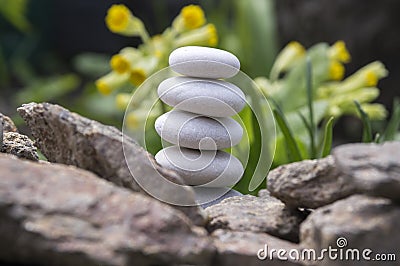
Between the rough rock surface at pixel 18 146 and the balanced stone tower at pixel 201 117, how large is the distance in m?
0.23

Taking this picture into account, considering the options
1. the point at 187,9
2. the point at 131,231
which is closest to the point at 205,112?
the point at 131,231

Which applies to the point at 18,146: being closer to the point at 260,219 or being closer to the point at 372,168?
the point at 260,219

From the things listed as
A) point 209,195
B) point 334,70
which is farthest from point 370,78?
point 209,195

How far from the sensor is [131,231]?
63 centimetres

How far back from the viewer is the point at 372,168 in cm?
64

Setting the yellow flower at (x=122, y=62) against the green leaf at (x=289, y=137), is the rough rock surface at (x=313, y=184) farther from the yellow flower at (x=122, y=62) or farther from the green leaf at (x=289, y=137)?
the yellow flower at (x=122, y=62)

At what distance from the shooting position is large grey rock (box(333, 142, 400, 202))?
627 millimetres

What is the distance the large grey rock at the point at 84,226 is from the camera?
1.98 ft

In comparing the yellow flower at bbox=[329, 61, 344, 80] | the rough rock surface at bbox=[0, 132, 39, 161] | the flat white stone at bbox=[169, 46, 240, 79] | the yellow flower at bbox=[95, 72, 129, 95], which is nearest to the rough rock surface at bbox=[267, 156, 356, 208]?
the flat white stone at bbox=[169, 46, 240, 79]

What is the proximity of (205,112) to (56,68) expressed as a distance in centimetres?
448

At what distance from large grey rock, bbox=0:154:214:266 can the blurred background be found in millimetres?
1775

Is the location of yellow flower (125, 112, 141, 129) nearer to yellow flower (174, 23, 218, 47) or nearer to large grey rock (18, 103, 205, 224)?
yellow flower (174, 23, 218, 47)

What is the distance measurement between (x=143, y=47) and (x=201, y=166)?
105 centimetres

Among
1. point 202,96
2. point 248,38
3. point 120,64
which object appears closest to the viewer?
point 202,96
